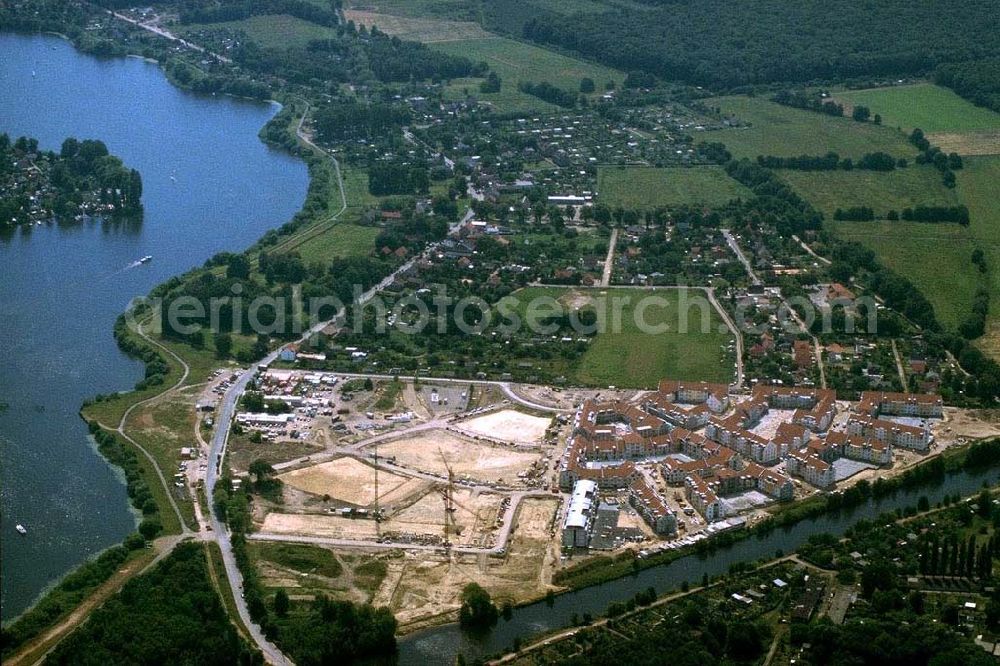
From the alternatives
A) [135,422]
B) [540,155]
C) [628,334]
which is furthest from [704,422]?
[540,155]

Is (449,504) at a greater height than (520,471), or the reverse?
(520,471)

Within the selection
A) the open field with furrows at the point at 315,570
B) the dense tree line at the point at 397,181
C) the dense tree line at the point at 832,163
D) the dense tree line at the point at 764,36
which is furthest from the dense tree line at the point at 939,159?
the open field with furrows at the point at 315,570

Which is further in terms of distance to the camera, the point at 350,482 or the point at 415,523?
the point at 350,482

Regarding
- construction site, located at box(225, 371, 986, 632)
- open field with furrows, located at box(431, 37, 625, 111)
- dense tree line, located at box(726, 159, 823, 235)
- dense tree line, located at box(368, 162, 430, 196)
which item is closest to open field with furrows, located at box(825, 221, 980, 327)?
dense tree line, located at box(726, 159, 823, 235)

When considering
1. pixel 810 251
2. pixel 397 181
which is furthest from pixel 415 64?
pixel 810 251

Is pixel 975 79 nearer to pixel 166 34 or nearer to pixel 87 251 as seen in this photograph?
pixel 87 251

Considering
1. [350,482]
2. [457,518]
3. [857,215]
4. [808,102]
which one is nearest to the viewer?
[457,518]
